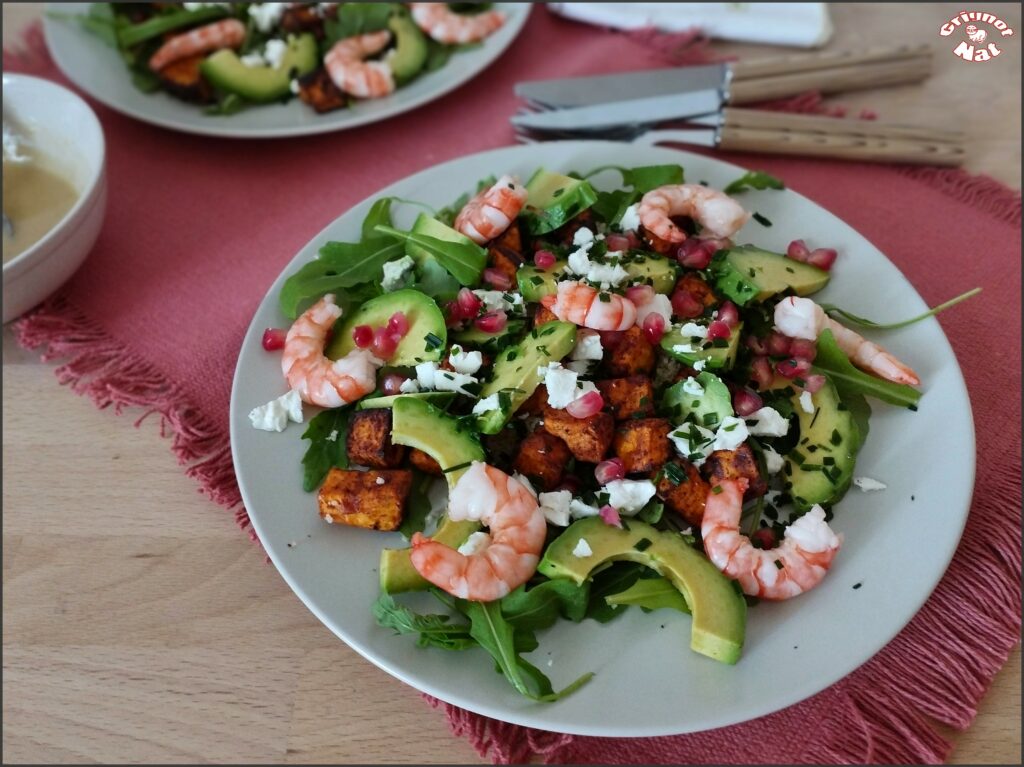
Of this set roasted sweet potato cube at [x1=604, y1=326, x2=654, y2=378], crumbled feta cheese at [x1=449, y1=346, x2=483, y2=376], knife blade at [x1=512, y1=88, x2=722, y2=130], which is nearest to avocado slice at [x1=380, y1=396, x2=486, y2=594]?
crumbled feta cheese at [x1=449, y1=346, x2=483, y2=376]

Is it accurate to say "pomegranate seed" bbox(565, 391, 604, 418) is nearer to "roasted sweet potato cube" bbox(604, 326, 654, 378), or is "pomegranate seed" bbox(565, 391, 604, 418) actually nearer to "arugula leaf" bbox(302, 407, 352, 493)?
"roasted sweet potato cube" bbox(604, 326, 654, 378)

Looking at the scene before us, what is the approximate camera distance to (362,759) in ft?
5.08

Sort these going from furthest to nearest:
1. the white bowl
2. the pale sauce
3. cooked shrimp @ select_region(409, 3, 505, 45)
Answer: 1. cooked shrimp @ select_region(409, 3, 505, 45)
2. the pale sauce
3. the white bowl

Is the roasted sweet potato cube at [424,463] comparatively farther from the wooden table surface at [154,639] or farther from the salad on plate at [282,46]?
the salad on plate at [282,46]

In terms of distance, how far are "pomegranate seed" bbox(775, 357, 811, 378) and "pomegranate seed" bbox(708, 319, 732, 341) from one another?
0.12 meters

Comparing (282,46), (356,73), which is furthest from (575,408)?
(282,46)

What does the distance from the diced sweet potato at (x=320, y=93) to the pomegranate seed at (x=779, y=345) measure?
152 centimetres

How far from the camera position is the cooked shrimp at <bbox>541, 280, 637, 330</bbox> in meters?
1.66

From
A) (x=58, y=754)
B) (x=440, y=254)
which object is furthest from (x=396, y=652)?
(x=440, y=254)

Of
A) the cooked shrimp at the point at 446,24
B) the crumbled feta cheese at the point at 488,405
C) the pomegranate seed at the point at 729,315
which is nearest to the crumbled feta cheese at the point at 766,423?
the pomegranate seed at the point at 729,315

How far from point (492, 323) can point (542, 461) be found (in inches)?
12.7

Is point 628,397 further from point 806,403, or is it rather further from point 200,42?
point 200,42

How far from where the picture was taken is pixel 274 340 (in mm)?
1841

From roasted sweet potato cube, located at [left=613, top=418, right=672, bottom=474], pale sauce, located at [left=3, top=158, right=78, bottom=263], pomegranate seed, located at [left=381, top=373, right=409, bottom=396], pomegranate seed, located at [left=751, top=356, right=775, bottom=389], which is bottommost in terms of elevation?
pale sauce, located at [left=3, top=158, right=78, bottom=263]
